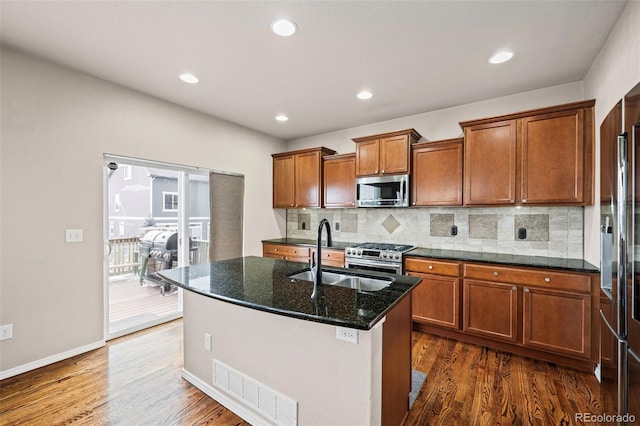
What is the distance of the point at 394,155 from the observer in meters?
3.69

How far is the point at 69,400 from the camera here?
205 centimetres

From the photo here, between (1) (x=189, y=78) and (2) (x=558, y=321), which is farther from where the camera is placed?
(1) (x=189, y=78)

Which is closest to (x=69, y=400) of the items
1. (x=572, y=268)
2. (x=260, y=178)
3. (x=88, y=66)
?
(x=88, y=66)

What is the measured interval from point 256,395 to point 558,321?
2.69 meters

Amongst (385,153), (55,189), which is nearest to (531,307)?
(385,153)

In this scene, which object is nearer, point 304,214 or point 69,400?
point 69,400

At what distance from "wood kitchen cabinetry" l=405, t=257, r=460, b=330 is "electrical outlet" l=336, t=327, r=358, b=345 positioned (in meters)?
2.02

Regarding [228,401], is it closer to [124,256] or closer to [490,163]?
[124,256]

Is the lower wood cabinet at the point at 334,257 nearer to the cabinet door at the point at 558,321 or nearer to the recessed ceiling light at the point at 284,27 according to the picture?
the cabinet door at the point at 558,321

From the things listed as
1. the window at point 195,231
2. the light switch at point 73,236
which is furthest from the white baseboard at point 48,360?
the window at point 195,231

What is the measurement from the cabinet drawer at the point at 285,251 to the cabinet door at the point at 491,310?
2236 millimetres

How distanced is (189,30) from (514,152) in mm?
3210

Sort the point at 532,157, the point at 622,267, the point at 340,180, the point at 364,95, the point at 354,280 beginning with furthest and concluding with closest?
the point at 340,180 < the point at 364,95 < the point at 532,157 < the point at 354,280 < the point at 622,267

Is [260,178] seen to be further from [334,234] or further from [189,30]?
[189,30]
